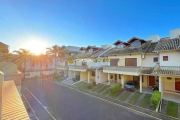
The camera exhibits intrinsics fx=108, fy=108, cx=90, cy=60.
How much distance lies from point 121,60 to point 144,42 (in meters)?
6.11

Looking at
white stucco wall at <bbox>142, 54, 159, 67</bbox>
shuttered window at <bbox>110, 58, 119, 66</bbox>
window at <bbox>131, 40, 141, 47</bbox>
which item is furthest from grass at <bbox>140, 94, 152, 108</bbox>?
window at <bbox>131, 40, 141, 47</bbox>

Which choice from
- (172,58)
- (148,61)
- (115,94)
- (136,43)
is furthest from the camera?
(136,43)

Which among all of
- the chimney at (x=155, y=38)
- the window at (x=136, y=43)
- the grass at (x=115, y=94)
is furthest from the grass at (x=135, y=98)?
the chimney at (x=155, y=38)

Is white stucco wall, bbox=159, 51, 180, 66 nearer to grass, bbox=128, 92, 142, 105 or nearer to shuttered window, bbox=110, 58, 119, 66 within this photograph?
grass, bbox=128, 92, 142, 105

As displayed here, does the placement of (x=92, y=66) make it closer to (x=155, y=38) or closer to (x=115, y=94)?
(x=115, y=94)

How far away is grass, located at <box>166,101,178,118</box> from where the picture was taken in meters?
12.0

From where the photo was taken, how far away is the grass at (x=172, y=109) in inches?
471

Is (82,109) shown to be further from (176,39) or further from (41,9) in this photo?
(176,39)

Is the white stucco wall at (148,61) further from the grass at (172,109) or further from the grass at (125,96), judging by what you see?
the grass at (172,109)

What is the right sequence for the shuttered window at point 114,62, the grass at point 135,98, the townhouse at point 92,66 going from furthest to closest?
the townhouse at point 92,66
the shuttered window at point 114,62
the grass at point 135,98

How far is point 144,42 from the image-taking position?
22.6 meters

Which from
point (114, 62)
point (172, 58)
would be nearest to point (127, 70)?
point (114, 62)

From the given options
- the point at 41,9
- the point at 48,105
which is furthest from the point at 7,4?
the point at 48,105

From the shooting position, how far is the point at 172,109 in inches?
506
